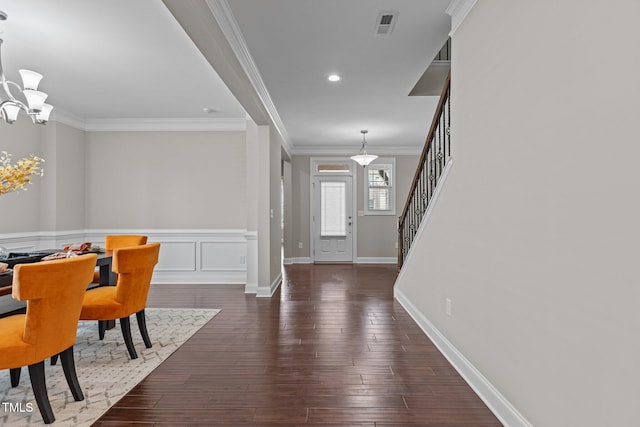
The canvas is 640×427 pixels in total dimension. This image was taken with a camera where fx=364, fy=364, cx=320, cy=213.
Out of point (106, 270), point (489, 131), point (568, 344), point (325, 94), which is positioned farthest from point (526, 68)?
point (106, 270)

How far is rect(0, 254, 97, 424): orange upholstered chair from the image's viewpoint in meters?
1.91

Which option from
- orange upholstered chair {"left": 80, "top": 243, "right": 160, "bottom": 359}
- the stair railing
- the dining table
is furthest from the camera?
the stair railing

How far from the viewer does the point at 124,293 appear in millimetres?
2822

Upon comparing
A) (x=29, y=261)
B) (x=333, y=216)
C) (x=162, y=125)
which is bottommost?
(x=29, y=261)

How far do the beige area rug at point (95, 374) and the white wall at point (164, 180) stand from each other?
2.33 m

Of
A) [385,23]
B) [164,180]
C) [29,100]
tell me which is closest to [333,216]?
[164,180]

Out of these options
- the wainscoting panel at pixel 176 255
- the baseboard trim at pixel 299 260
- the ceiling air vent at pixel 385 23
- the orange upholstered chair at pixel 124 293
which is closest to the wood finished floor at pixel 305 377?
the orange upholstered chair at pixel 124 293

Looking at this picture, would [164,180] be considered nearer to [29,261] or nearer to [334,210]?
[29,261]

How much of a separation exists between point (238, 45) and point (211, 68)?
34.7 inches

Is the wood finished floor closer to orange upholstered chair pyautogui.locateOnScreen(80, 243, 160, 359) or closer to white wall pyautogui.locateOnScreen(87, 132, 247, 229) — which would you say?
orange upholstered chair pyautogui.locateOnScreen(80, 243, 160, 359)

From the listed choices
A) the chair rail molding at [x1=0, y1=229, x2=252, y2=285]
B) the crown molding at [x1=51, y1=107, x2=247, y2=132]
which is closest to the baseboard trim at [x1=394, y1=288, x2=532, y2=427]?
the chair rail molding at [x1=0, y1=229, x2=252, y2=285]

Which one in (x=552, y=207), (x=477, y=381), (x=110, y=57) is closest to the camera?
(x=552, y=207)

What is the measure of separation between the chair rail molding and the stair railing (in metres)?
2.64

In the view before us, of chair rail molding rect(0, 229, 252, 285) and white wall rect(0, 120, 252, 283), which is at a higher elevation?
white wall rect(0, 120, 252, 283)
